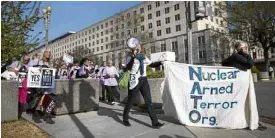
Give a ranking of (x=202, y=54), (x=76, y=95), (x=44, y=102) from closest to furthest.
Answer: (x=44, y=102), (x=76, y=95), (x=202, y=54)

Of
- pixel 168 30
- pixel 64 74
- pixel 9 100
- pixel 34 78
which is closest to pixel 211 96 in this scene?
pixel 34 78

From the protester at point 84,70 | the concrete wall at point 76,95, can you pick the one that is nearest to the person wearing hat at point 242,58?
the concrete wall at point 76,95

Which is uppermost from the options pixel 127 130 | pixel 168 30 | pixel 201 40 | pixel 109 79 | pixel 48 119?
pixel 168 30

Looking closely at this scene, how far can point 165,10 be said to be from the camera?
6775 cm

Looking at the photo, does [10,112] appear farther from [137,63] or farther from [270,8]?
[270,8]

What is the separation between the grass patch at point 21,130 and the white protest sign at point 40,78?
0.83 metres

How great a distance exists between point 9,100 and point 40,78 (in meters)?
0.77

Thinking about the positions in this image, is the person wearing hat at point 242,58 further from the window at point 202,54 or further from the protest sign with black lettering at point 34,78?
the window at point 202,54

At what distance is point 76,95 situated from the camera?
6.97 m

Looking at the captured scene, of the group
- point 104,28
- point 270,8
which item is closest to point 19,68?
point 270,8

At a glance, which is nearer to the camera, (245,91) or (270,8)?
(245,91)

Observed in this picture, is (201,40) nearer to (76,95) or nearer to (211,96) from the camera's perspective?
(76,95)

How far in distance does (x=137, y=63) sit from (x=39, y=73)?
2163 millimetres

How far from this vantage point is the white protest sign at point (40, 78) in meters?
5.74
